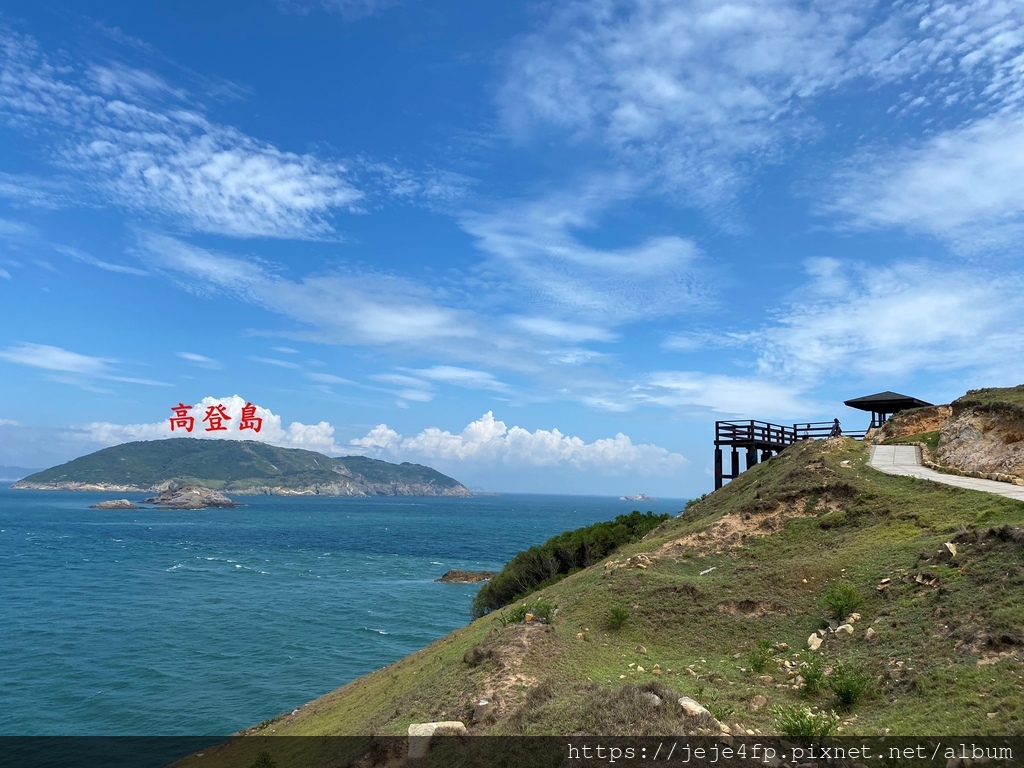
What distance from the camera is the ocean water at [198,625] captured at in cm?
2888

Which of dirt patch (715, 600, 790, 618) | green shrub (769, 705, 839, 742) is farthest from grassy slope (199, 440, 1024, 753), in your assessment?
→ green shrub (769, 705, 839, 742)

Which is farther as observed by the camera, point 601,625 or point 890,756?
point 601,625

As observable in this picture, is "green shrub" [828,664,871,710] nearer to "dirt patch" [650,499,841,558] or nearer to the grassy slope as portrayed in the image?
the grassy slope

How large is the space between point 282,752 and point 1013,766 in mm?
18710

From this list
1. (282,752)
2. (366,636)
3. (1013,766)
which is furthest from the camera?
(366,636)

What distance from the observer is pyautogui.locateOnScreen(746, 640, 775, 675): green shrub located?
45.2ft

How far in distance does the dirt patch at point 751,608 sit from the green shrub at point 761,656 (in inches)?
60.9

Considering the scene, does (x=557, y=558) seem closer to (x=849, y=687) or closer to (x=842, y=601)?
(x=842, y=601)

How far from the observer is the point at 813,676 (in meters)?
12.6

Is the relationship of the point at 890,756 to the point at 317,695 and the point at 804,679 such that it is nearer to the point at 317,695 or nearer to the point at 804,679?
the point at 804,679

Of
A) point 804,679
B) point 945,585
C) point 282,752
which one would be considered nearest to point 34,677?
point 282,752

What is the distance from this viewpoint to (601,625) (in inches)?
693

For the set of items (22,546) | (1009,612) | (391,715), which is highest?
(1009,612)

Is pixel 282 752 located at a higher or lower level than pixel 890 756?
lower
